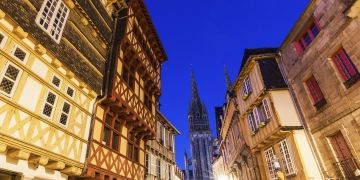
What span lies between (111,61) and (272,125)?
9.10 metres

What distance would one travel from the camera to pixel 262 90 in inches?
505

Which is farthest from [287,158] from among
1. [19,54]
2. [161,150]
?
[19,54]

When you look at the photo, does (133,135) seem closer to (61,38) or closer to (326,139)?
(61,38)

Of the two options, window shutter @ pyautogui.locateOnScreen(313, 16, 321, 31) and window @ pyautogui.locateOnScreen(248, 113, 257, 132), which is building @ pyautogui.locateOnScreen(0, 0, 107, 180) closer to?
window @ pyautogui.locateOnScreen(248, 113, 257, 132)

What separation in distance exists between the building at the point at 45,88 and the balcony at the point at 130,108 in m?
0.81

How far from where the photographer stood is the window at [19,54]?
6.32 meters

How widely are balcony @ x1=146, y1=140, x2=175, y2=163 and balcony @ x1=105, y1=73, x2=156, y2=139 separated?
88.7 inches

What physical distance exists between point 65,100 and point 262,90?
1007 cm

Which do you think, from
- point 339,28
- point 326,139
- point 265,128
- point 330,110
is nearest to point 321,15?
point 339,28

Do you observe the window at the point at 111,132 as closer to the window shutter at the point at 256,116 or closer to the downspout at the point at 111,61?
the downspout at the point at 111,61

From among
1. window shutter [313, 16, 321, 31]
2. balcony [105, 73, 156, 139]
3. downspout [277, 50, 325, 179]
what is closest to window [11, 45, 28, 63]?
balcony [105, 73, 156, 139]

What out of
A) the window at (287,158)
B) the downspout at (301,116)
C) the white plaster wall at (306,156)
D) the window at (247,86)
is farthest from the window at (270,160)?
the window at (247,86)

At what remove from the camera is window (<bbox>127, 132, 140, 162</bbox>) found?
1157cm

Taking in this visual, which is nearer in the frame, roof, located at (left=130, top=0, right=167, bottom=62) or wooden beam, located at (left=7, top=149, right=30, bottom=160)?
wooden beam, located at (left=7, top=149, right=30, bottom=160)
